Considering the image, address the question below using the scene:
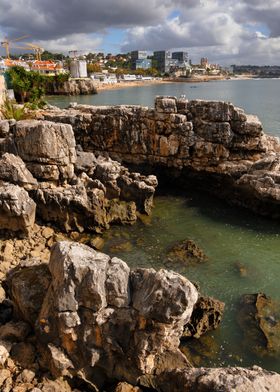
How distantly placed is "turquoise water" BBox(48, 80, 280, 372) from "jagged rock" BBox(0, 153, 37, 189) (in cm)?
566

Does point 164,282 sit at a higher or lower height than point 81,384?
higher

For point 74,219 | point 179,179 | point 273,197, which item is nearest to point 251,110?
point 179,179

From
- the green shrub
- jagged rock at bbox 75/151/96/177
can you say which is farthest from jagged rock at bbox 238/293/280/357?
the green shrub

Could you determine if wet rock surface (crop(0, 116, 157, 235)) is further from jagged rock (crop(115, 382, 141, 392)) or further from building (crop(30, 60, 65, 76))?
building (crop(30, 60, 65, 76))

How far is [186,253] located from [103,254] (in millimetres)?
8394

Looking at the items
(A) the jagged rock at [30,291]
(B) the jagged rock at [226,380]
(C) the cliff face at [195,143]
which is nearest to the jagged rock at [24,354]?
(A) the jagged rock at [30,291]

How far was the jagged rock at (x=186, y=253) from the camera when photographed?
17.7 metres

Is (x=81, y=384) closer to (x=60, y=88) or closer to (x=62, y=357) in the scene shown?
(x=62, y=357)

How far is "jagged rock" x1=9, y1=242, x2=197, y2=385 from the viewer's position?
936cm

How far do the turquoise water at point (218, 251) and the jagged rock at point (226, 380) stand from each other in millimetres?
3463

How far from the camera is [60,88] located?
99.3 meters

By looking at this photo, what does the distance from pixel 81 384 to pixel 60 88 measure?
9912 cm

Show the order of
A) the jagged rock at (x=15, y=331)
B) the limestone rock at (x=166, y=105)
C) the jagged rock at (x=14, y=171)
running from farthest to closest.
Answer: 1. the limestone rock at (x=166, y=105)
2. the jagged rock at (x=14, y=171)
3. the jagged rock at (x=15, y=331)

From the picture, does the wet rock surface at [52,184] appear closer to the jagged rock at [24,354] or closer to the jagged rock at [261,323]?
the jagged rock at [24,354]
